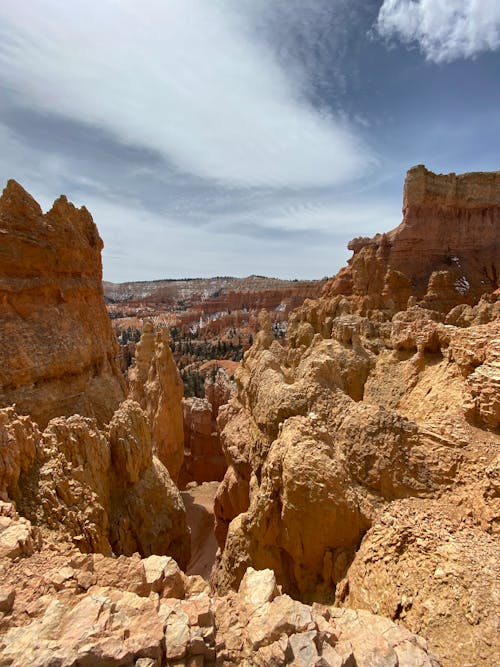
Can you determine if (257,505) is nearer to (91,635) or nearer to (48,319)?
(91,635)

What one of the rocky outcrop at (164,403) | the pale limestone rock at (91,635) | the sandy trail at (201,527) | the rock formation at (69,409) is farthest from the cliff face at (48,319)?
the pale limestone rock at (91,635)

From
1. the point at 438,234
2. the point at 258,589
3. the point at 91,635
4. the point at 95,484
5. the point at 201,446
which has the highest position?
the point at 438,234

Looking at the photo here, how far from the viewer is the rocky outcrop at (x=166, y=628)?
2508 millimetres

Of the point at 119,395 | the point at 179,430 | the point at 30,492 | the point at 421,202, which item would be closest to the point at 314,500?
the point at 30,492

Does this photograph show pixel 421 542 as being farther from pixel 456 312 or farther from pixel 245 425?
pixel 456 312

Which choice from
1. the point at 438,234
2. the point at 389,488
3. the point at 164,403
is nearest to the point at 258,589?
the point at 389,488

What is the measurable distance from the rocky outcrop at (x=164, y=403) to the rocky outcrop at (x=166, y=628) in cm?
1358

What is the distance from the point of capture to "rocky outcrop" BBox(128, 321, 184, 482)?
55.2 ft

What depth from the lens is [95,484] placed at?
6.62 meters

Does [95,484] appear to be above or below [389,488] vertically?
below

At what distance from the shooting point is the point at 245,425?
33.4 ft

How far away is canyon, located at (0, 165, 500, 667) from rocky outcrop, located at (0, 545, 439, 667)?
0.05ft

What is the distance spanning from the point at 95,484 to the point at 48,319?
5571mm

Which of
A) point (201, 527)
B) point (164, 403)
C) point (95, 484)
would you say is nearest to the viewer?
point (95, 484)
